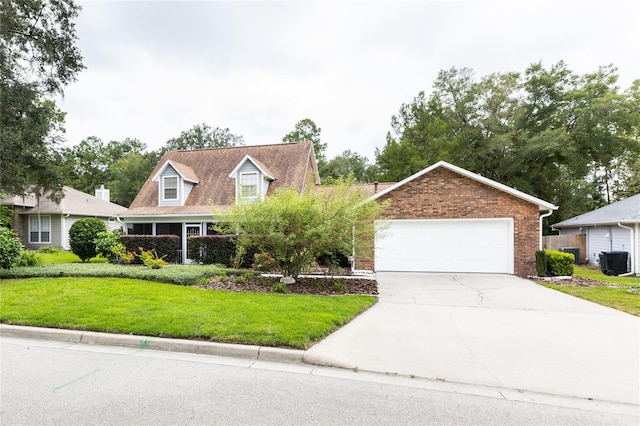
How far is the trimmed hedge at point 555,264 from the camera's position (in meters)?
11.7

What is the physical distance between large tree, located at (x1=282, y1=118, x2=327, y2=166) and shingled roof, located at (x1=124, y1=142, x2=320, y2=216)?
595 inches

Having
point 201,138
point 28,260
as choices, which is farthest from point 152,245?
point 201,138

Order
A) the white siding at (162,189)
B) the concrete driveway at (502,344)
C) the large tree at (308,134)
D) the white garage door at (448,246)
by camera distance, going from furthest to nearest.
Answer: the large tree at (308,134), the white siding at (162,189), the white garage door at (448,246), the concrete driveway at (502,344)

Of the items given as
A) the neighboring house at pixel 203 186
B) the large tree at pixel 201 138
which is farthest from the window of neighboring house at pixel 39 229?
the large tree at pixel 201 138

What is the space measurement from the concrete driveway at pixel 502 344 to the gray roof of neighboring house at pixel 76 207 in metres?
19.3

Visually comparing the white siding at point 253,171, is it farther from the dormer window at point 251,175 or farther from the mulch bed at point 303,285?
the mulch bed at point 303,285

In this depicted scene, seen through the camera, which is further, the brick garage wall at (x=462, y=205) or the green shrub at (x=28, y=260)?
the brick garage wall at (x=462, y=205)

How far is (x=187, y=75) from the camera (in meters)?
15.1

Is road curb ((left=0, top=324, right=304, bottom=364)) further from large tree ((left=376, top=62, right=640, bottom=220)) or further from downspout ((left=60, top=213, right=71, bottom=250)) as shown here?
large tree ((left=376, top=62, right=640, bottom=220))

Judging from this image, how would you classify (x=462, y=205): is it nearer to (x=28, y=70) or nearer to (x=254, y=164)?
(x=254, y=164)

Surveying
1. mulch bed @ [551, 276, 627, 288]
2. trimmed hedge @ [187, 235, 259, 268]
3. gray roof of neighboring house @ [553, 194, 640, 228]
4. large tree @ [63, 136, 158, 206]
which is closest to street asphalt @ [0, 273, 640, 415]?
mulch bed @ [551, 276, 627, 288]

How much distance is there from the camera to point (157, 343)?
15.8 feet

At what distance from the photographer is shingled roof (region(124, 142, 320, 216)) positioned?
1694cm

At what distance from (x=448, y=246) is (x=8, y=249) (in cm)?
1468
